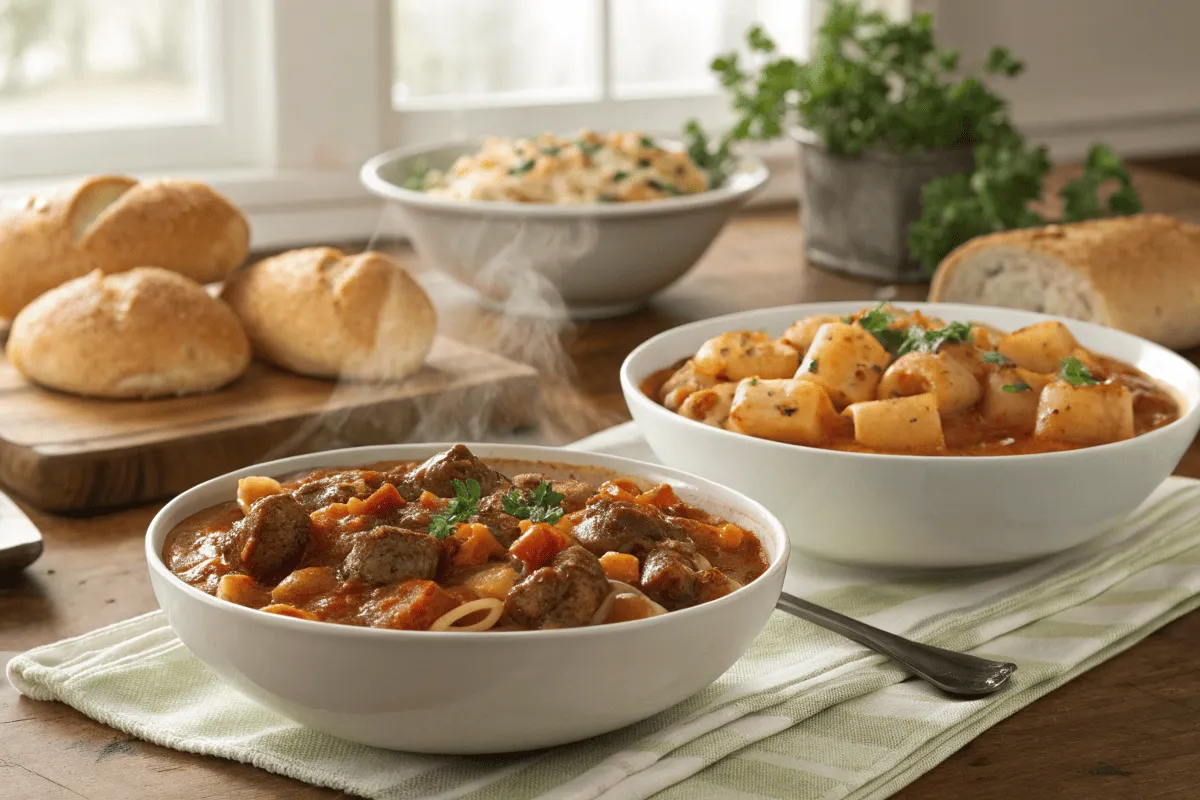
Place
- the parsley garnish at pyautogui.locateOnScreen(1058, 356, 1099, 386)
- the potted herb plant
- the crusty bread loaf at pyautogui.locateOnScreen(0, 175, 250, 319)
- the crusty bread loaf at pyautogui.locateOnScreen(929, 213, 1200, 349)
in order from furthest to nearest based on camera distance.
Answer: the potted herb plant < the crusty bread loaf at pyautogui.locateOnScreen(929, 213, 1200, 349) < the crusty bread loaf at pyautogui.locateOnScreen(0, 175, 250, 319) < the parsley garnish at pyautogui.locateOnScreen(1058, 356, 1099, 386)

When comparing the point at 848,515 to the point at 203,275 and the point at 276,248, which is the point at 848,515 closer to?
the point at 203,275

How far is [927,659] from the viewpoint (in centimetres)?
135

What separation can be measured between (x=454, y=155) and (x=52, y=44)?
97 cm

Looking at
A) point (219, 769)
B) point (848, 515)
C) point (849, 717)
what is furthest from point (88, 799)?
point (848, 515)

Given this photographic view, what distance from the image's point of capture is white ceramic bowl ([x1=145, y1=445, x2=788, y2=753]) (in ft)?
3.39

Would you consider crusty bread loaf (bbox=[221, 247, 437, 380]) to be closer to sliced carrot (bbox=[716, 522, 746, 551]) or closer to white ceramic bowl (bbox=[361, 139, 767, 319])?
white ceramic bowl (bbox=[361, 139, 767, 319])

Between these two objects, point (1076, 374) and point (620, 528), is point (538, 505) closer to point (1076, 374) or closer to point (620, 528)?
point (620, 528)

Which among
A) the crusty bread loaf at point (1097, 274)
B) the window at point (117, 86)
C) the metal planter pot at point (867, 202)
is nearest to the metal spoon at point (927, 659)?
the crusty bread loaf at point (1097, 274)

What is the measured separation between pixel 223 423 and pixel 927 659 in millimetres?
1024

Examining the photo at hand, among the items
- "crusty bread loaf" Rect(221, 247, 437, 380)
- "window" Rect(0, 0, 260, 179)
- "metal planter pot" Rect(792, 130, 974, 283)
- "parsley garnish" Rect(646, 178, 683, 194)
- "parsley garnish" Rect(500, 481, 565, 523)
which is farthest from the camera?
"window" Rect(0, 0, 260, 179)

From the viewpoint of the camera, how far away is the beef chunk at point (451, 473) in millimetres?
1304

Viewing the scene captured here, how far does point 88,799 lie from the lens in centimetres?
114

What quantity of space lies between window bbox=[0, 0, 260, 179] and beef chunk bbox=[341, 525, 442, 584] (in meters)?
2.38

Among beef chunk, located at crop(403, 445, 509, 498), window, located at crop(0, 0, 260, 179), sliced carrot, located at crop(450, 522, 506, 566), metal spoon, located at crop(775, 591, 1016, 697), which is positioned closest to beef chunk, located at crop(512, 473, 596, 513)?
beef chunk, located at crop(403, 445, 509, 498)
